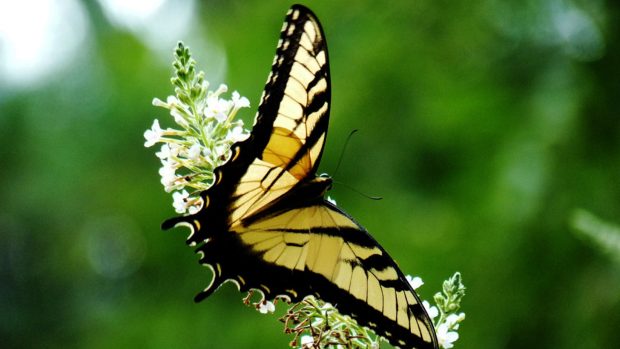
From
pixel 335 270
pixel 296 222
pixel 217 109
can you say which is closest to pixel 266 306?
pixel 335 270

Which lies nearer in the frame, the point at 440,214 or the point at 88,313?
the point at 440,214

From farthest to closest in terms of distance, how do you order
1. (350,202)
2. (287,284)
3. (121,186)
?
Result: 1. (121,186)
2. (350,202)
3. (287,284)

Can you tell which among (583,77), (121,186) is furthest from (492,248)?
(121,186)

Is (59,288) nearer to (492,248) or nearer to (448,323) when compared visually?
(492,248)

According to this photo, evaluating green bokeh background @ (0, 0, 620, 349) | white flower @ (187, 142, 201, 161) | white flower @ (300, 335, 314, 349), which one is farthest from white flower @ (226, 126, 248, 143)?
green bokeh background @ (0, 0, 620, 349)

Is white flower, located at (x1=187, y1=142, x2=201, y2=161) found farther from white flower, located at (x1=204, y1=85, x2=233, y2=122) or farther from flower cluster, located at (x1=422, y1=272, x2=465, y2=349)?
flower cluster, located at (x1=422, y1=272, x2=465, y2=349)

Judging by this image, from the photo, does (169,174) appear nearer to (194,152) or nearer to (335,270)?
(194,152)

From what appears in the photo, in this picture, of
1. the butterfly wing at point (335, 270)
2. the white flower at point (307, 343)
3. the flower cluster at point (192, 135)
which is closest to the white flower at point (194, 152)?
the flower cluster at point (192, 135)
